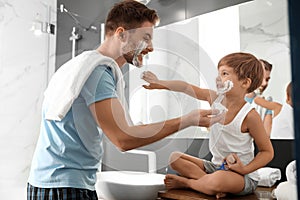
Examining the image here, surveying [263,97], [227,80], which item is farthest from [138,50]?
A: [263,97]

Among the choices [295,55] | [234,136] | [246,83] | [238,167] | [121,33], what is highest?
[121,33]

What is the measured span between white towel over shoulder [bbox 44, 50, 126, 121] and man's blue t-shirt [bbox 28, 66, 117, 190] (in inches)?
0.7

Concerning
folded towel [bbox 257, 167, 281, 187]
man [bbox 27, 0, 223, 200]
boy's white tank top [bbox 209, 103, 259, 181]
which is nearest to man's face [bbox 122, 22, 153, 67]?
man [bbox 27, 0, 223, 200]

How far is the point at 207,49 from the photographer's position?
1534mm

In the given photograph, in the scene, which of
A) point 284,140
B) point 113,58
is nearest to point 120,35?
point 113,58

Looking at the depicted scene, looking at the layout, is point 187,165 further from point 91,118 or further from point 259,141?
point 91,118

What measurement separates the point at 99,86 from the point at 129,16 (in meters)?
0.25

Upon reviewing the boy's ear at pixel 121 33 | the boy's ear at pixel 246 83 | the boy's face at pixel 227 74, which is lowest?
the boy's ear at pixel 246 83

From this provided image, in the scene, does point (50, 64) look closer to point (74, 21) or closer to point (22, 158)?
point (74, 21)

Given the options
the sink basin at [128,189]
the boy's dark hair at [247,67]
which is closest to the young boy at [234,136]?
the boy's dark hair at [247,67]

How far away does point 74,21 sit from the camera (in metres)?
2.33

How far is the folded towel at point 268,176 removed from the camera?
Result: 1.28 metres

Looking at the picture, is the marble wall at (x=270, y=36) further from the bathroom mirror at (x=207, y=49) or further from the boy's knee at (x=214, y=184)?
the boy's knee at (x=214, y=184)

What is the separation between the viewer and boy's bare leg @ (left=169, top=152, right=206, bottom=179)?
4.26ft
